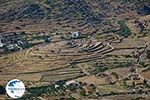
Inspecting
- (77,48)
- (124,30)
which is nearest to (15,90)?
(77,48)

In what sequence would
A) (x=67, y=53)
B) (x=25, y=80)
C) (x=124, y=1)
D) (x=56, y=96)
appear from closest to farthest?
1. (x=56, y=96)
2. (x=25, y=80)
3. (x=67, y=53)
4. (x=124, y=1)

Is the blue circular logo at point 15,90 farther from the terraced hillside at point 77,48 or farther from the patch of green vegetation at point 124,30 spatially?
the patch of green vegetation at point 124,30

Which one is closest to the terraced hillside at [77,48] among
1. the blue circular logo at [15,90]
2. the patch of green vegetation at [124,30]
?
the patch of green vegetation at [124,30]

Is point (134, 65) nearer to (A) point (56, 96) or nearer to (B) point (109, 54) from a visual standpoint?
(B) point (109, 54)

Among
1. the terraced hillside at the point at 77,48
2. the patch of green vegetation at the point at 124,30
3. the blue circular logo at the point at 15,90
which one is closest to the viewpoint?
the blue circular logo at the point at 15,90

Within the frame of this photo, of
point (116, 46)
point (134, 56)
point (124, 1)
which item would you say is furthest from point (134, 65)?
point (124, 1)

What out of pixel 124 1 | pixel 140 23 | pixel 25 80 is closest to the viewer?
pixel 25 80

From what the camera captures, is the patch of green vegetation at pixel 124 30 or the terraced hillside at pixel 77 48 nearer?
the terraced hillside at pixel 77 48

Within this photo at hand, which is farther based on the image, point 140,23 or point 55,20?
→ point 55,20

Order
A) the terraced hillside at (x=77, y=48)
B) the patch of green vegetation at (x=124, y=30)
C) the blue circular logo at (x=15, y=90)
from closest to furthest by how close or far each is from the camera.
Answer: the blue circular logo at (x=15, y=90)
the terraced hillside at (x=77, y=48)
the patch of green vegetation at (x=124, y=30)

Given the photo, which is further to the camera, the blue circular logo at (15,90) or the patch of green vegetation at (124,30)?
the patch of green vegetation at (124,30)
